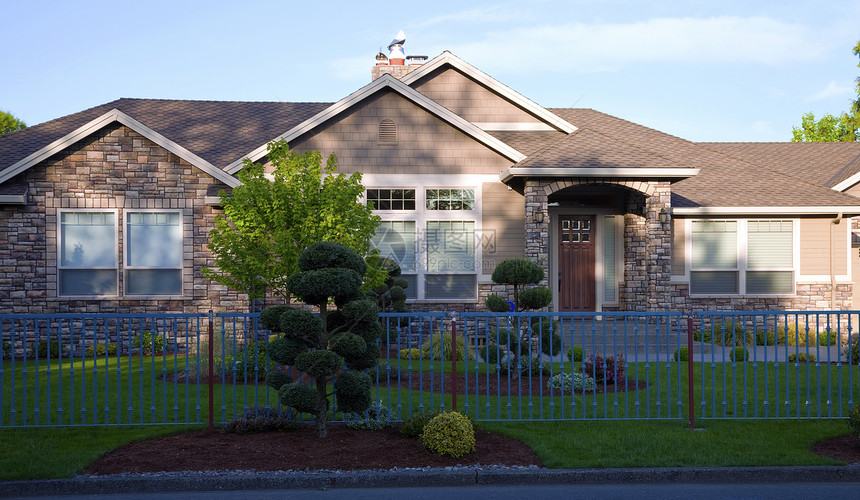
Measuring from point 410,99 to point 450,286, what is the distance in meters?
4.34

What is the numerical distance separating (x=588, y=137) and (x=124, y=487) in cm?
1396

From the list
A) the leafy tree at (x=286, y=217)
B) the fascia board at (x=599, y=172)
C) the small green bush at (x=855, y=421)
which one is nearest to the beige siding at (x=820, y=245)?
the fascia board at (x=599, y=172)

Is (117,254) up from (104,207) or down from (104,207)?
down

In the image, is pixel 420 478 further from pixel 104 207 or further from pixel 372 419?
pixel 104 207

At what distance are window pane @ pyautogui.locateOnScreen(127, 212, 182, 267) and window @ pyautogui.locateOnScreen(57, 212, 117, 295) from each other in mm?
428

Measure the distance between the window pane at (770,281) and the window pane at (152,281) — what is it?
13643 mm

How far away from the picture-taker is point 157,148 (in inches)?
651

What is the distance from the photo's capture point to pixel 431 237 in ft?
58.0

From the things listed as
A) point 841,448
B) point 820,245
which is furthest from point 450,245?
point 841,448

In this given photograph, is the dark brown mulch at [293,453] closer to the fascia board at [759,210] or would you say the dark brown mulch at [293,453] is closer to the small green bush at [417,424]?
the small green bush at [417,424]

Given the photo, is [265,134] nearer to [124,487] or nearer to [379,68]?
[379,68]

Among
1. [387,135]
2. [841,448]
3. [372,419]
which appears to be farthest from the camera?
[387,135]

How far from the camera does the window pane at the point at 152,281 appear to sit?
1675 centimetres

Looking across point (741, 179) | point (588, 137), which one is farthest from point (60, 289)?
point (741, 179)
